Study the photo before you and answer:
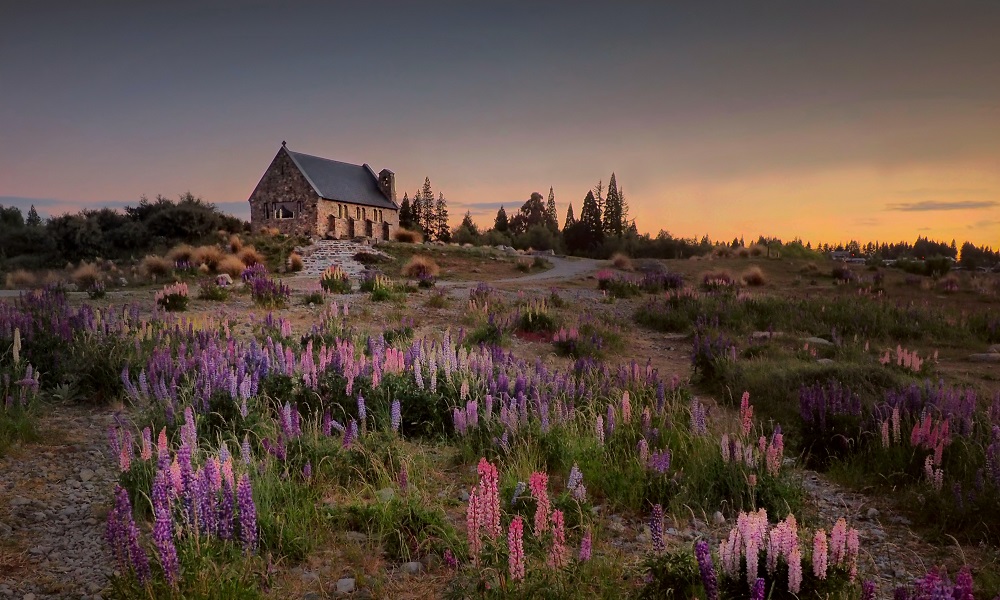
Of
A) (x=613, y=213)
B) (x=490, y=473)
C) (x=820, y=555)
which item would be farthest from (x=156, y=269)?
(x=613, y=213)

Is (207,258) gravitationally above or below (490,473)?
above

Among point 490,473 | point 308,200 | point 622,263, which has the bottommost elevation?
point 490,473

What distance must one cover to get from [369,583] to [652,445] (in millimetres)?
2794

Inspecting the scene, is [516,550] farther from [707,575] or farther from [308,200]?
[308,200]

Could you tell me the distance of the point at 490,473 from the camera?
2.79 m

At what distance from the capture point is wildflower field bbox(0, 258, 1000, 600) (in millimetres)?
2898

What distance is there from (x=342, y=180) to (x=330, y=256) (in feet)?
63.6

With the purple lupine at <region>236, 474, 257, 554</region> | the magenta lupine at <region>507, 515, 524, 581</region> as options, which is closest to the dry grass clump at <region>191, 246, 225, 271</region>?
the purple lupine at <region>236, 474, 257, 554</region>

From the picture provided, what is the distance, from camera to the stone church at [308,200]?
44.3 metres

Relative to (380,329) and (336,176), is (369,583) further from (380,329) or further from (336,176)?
(336,176)

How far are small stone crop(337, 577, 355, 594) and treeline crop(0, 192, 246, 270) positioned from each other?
38340mm

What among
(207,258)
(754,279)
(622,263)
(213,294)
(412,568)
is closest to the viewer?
(412,568)

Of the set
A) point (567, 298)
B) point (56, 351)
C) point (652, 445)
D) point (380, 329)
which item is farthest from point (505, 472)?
point (567, 298)

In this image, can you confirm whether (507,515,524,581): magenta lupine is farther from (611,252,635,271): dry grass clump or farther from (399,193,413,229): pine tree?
(399,193,413,229): pine tree
